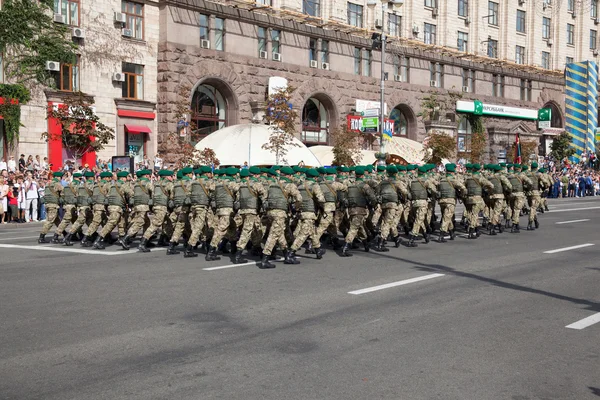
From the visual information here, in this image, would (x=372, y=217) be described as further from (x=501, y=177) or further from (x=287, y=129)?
(x=287, y=129)

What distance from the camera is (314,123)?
1607 inches

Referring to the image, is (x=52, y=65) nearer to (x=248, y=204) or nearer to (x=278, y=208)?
(x=248, y=204)

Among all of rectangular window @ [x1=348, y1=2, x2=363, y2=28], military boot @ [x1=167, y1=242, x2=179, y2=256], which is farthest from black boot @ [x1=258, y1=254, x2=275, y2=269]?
rectangular window @ [x1=348, y1=2, x2=363, y2=28]

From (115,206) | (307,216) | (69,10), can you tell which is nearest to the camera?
(307,216)

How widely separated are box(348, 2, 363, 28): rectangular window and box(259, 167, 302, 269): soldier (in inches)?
1253

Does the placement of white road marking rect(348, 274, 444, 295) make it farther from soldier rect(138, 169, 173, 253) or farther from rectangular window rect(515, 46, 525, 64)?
rectangular window rect(515, 46, 525, 64)

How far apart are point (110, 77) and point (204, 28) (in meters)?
5.74

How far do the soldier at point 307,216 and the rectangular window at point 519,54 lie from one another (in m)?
46.8

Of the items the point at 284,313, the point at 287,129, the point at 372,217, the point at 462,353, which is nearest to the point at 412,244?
the point at 372,217

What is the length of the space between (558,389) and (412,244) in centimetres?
1002

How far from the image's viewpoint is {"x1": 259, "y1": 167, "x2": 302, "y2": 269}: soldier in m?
12.2

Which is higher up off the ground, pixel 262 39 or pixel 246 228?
pixel 262 39

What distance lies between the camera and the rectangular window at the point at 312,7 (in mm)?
39938

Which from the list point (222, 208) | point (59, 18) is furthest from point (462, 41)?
point (222, 208)
